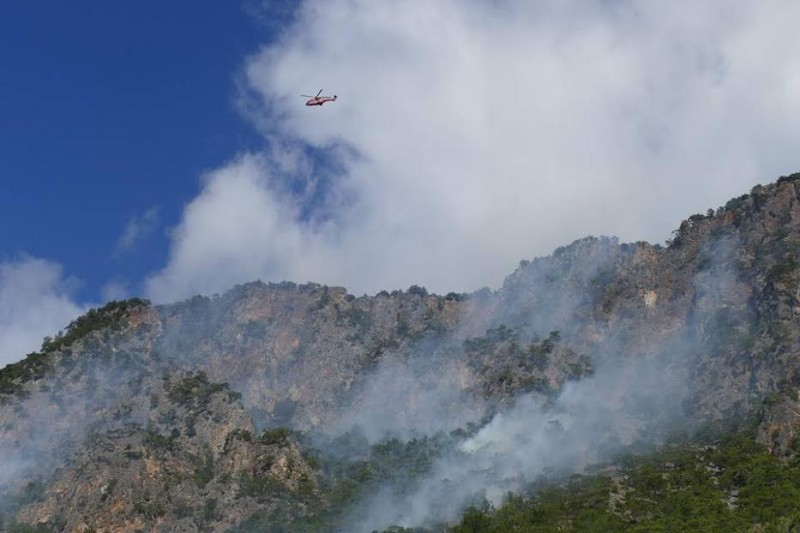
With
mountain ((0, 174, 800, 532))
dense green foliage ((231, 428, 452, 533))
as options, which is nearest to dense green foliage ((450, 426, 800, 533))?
mountain ((0, 174, 800, 532))

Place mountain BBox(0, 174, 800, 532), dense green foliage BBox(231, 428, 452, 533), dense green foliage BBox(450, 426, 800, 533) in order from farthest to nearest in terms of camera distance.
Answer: mountain BBox(0, 174, 800, 532)
dense green foliage BBox(231, 428, 452, 533)
dense green foliage BBox(450, 426, 800, 533)

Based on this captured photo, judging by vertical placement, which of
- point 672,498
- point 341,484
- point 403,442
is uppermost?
point 403,442

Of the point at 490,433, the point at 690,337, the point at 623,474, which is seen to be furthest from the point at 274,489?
the point at 690,337

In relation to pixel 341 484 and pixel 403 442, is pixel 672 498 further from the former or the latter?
pixel 403 442

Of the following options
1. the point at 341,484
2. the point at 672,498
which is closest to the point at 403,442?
the point at 341,484

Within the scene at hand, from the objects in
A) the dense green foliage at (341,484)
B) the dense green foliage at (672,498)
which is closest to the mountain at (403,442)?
the dense green foliage at (341,484)

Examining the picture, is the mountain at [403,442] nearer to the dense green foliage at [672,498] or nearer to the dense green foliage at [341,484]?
the dense green foliage at [341,484]

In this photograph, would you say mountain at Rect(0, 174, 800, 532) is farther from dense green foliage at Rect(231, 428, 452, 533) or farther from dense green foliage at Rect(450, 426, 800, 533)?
dense green foliage at Rect(450, 426, 800, 533)

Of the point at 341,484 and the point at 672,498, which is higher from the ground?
the point at 341,484

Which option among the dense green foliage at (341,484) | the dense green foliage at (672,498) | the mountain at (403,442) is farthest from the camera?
the mountain at (403,442)

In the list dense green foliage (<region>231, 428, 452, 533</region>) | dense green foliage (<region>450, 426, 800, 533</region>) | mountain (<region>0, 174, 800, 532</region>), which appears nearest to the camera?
dense green foliage (<region>450, 426, 800, 533</region>)

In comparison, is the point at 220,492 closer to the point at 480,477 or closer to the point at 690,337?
the point at 480,477

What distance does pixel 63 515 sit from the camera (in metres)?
156

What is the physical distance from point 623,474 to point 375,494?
48.0 m
